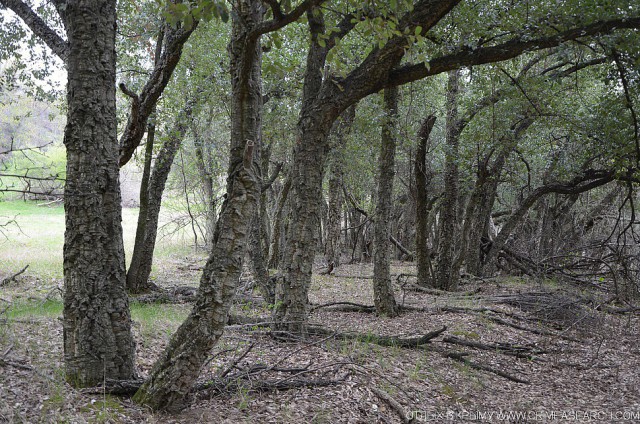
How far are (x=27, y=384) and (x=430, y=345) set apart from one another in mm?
4997

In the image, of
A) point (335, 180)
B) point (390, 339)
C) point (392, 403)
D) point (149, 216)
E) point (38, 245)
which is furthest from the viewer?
point (38, 245)

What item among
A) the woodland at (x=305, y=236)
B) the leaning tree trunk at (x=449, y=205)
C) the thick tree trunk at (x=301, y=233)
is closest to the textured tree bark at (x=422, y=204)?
the woodland at (x=305, y=236)

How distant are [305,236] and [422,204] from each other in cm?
559

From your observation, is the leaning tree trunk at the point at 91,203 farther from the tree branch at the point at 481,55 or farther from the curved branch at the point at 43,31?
the tree branch at the point at 481,55

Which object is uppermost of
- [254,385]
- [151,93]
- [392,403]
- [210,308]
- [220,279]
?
[151,93]

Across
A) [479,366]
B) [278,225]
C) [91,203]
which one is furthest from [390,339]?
[278,225]

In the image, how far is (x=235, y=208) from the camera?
3594 mm

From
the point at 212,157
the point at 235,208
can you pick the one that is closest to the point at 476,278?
the point at 212,157

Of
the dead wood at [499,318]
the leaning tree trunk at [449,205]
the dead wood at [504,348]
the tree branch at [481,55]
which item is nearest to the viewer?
the tree branch at [481,55]

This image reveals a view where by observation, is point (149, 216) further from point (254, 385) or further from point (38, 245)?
point (38, 245)

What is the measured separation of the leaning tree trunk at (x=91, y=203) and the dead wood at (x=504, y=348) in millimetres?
4967

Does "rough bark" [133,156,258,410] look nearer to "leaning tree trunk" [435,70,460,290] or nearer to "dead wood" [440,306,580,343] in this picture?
"dead wood" [440,306,580,343]

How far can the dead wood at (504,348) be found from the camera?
7.04m

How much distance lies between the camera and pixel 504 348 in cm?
722
